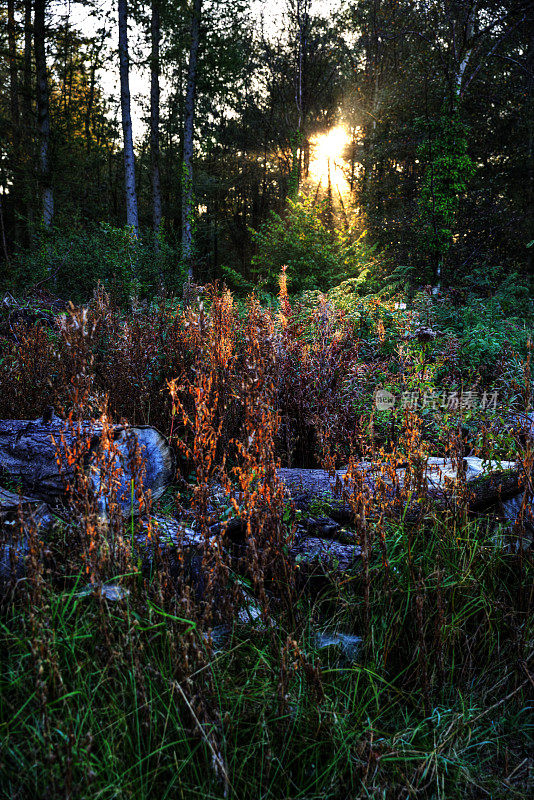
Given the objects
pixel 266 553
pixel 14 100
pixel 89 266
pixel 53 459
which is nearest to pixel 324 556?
pixel 266 553

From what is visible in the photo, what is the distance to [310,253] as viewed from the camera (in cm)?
1173

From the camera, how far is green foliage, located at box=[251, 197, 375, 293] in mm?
11359

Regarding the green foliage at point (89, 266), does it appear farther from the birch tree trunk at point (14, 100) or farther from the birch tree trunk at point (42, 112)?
the birch tree trunk at point (14, 100)

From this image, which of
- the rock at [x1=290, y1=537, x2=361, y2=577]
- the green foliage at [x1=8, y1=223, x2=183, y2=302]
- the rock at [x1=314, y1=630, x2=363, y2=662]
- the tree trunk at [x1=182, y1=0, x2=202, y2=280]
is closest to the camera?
the rock at [x1=314, y1=630, x2=363, y2=662]

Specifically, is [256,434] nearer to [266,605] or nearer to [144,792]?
[266,605]

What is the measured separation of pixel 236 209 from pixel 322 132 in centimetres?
766

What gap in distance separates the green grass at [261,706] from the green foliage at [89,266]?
917 centimetres

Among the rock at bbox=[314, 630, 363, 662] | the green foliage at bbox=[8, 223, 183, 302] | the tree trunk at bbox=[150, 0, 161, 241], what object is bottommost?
the rock at bbox=[314, 630, 363, 662]

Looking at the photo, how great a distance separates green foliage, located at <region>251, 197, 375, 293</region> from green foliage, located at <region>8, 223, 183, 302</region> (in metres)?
3.27

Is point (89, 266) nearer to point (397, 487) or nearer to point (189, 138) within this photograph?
point (189, 138)

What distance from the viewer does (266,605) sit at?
169 cm

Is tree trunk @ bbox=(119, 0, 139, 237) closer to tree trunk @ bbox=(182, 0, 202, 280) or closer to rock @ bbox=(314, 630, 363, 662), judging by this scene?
tree trunk @ bbox=(182, 0, 202, 280)

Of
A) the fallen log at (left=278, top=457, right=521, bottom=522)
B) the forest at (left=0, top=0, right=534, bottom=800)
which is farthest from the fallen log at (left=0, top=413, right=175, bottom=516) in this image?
the fallen log at (left=278, top=457, right=521, bottom=522)

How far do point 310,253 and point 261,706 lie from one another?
11372 mm
